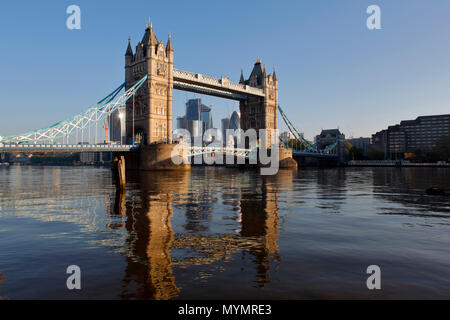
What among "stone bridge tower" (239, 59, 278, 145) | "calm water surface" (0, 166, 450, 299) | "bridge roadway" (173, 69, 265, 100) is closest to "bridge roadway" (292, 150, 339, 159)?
"stone bridge tower" (239, 59, 278, 145)

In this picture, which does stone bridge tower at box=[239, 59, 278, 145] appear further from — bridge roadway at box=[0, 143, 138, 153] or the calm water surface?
the calm water surface

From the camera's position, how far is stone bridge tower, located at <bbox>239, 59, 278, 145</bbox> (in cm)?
9438

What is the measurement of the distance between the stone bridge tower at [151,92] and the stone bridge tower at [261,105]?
37178 millimetres

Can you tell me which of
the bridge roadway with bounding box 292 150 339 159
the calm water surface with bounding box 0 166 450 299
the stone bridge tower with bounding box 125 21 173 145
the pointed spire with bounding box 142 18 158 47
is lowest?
the calm water surface with bounding box 0 166 450 299

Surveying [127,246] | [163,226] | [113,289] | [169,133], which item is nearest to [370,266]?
[113,289]

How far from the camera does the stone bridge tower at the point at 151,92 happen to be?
202 ft

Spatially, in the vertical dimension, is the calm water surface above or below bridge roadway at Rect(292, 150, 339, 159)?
below

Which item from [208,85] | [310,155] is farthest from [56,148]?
[310,155]

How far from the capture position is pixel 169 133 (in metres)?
65.0

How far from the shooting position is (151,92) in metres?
61.3

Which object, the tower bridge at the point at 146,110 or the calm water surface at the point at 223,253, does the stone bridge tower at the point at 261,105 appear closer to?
the tower bridge at the point at 146,110

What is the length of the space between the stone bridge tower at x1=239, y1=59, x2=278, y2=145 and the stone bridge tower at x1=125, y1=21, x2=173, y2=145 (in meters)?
37.2

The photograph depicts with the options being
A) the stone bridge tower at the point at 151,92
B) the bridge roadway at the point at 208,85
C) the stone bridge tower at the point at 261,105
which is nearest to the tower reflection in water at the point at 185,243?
the stone bridge tower at the point at 151,92

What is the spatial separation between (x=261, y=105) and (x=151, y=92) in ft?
140
